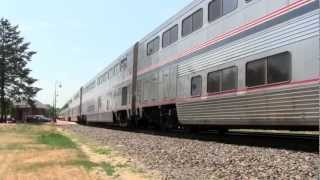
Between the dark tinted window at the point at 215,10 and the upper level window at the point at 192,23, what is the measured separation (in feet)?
2.31

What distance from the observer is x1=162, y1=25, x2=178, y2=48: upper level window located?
20.1 m

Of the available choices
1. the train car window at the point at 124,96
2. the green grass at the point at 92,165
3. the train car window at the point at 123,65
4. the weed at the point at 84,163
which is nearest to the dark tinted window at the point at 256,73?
the green grass at the point at 92,165

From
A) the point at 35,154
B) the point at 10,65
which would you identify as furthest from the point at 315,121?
the point at 10,65

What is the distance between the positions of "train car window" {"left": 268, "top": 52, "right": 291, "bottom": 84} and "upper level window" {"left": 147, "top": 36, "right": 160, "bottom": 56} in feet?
33.3

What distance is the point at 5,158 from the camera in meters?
14.6

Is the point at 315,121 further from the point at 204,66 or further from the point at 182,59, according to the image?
the point at 182,59

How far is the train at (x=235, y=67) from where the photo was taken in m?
11.5

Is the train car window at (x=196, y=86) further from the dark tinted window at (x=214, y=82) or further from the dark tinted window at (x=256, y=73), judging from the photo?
the dark tinted window at (x=256, y=73)

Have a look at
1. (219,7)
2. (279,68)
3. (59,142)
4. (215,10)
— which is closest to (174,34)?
(215,10)

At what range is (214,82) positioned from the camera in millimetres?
16062

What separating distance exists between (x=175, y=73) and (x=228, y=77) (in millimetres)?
4796

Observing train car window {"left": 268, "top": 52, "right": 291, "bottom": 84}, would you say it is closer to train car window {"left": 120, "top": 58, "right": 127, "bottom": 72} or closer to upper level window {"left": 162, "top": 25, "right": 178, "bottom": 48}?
upper level window {"left": 162, "top": 25, "right": 178, "bottom": 48}

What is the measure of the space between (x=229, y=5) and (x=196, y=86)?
121 inches

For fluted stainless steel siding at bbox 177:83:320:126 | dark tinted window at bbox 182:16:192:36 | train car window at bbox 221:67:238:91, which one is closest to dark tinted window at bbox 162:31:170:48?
dark tinted window at bbox 182:16:192:36
